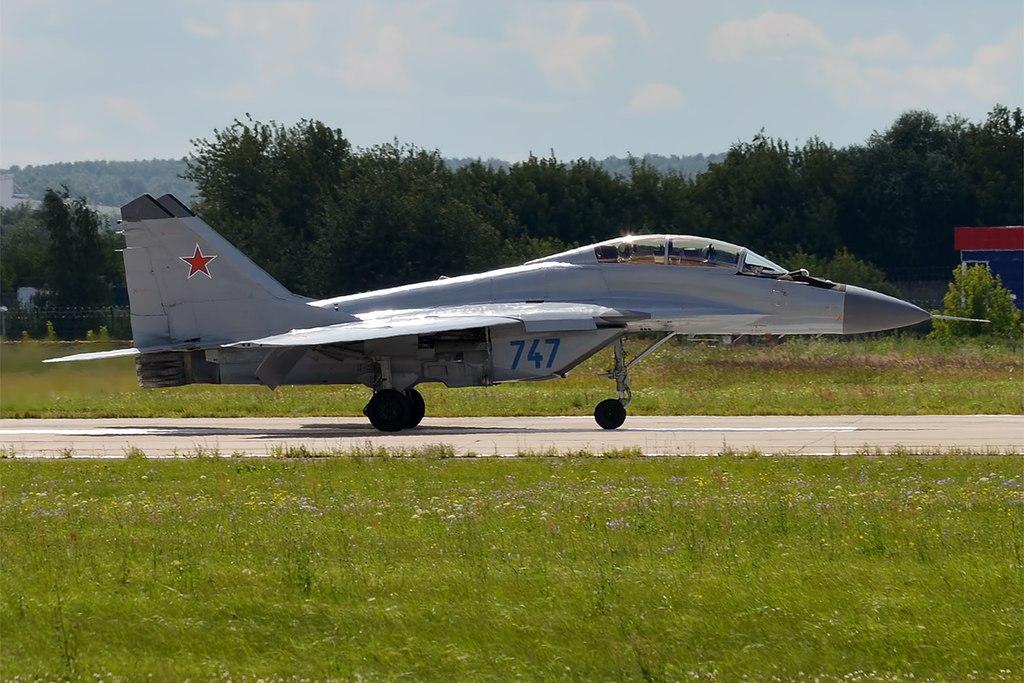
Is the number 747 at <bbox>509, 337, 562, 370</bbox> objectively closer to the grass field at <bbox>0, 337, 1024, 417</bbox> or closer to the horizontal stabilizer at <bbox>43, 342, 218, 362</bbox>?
the grass field at <bbox>0, 337, 1024, 417</bbox>

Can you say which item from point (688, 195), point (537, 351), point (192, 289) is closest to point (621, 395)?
point (537, 351)

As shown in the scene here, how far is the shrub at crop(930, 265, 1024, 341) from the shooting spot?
48.8 metres

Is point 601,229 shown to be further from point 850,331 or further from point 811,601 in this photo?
point 811,601

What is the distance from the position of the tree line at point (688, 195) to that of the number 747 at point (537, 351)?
34.0m

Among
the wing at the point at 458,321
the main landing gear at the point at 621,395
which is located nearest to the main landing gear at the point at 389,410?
the wing at the point at 458,321

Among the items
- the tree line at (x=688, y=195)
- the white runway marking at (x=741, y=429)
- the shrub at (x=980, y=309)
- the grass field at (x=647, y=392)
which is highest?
the tree line at (x=688, y=195)

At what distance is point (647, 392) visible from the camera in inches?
1215

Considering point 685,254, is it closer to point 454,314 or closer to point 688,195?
point 454,314

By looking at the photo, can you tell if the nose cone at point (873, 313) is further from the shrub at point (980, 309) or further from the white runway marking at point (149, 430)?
the shrub at point (980, 309)

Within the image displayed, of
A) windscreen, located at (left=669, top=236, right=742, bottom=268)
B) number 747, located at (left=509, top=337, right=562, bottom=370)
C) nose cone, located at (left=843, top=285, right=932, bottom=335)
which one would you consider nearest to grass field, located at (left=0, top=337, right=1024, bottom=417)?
nose cone, located at (left=843, top=285, right=932, bottom=335)

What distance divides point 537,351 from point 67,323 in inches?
1115

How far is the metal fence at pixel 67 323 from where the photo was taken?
41250mm

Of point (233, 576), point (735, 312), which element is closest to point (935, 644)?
point (233, 576)

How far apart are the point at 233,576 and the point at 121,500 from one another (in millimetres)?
4562
